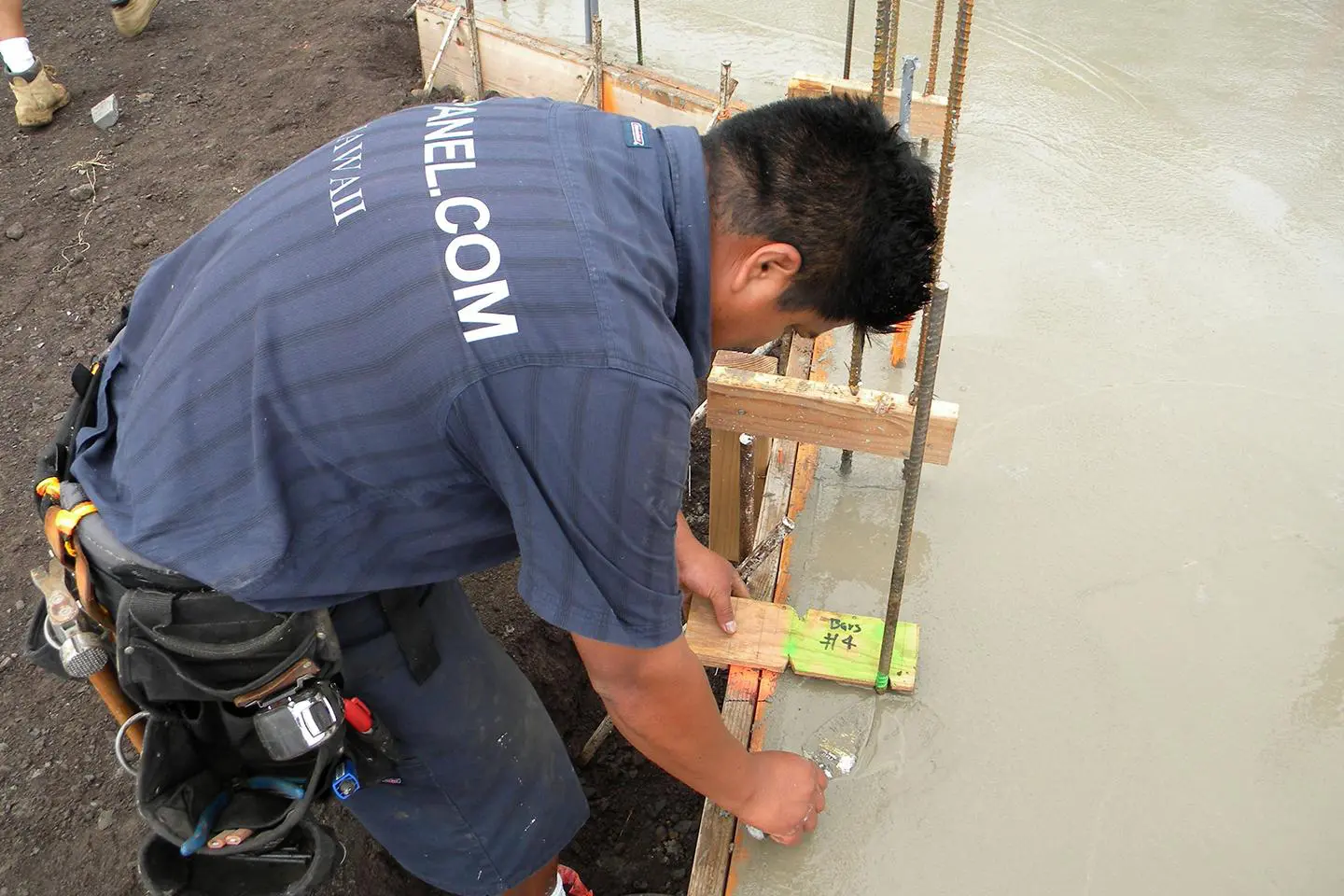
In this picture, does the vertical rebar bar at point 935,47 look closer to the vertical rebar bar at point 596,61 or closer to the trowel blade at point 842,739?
the vertical rebar bar at point 596,61

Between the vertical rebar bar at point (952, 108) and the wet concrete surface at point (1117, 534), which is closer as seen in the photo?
the vertical rebar bar at point (952, 108)

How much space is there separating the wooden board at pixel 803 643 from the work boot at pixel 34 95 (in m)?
5.54

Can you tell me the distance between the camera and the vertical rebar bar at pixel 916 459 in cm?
170

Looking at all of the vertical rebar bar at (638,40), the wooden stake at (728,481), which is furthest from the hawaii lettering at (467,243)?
the vertical rebar bar at (638,40)

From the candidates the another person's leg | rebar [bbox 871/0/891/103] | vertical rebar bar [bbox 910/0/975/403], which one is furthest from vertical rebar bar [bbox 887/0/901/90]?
the another person's leg

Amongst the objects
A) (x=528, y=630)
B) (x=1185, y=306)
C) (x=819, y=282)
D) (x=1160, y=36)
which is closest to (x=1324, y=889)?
(x=819, y=282)

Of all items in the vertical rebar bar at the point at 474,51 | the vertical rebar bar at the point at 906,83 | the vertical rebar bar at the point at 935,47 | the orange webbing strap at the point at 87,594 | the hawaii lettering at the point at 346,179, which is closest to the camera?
the hawaii lettering at the point at 346,179

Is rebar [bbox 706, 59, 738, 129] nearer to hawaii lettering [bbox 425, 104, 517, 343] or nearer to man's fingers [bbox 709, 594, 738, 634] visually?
man's fingers [bbox 709, 594, 738, 634]

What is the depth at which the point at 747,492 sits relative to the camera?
8.25ft

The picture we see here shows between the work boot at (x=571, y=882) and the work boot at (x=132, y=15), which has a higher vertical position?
the work boot at (x=132, y=15)

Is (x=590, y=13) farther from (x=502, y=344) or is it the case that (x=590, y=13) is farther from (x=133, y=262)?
(x=502, y=344)

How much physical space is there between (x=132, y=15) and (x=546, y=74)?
126 inches

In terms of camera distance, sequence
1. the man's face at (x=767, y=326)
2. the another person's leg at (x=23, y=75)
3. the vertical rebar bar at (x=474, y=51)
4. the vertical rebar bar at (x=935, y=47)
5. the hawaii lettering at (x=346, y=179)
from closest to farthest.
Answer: the hawaii lettering at (x=346, y=179), the man's face at (x=767, y=326), the vertical rebar bar at (x=935, y=47), the vertical rebar bar at (x=474, y=51), the another person's leg at (x=23, y=75)

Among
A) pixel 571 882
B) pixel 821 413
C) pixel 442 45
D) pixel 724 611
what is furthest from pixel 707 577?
pixel 442 45
